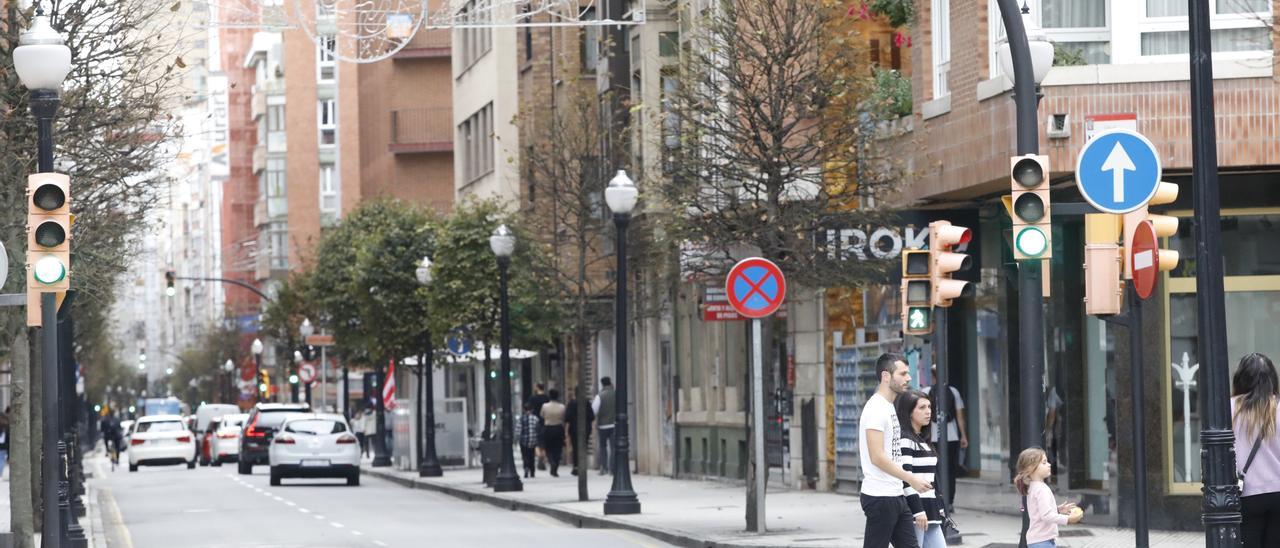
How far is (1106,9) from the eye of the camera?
23.2 meters

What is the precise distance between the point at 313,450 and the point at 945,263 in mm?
26675

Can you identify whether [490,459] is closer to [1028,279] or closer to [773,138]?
[773,138]

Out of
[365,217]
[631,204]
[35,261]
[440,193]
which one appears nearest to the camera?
[35,261]

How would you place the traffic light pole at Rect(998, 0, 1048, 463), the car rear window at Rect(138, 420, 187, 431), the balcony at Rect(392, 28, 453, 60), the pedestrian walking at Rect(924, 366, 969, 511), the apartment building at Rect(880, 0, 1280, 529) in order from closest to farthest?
the traffic light pole at Rect(998, 0, 1048, 463), the apartment building at Rect(880, 0, 1280, 529), the pedestrian walking at Rect(924, 366, 969, 511), the car rear window at Rect(138, 420, 187, 431), the balcony at Rect(392, 28, 453, 60)

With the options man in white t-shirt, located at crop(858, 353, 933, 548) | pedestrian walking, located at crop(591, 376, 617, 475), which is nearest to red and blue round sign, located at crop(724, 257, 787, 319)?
man in white t-shirt, located at crop(858, 353, 933, 548)

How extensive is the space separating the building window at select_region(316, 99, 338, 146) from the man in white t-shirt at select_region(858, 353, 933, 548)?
107 m

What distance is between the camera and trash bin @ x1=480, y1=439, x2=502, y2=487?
39312mm

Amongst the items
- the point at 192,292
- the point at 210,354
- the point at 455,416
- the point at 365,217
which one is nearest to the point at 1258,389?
the point at 455,416

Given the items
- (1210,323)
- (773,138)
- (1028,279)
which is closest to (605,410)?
(773,138)

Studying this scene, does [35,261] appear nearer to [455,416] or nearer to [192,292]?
[455,416]

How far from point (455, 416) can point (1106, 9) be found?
2853cm

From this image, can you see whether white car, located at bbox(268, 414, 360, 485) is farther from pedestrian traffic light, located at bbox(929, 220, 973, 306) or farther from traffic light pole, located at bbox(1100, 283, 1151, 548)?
traffic light pole, located at bbox(1100, 283, 1151, 548)

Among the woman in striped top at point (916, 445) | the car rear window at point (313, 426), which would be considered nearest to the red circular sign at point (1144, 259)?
the woman in striped top at point (916, 445)

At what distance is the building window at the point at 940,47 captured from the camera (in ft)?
84.5
